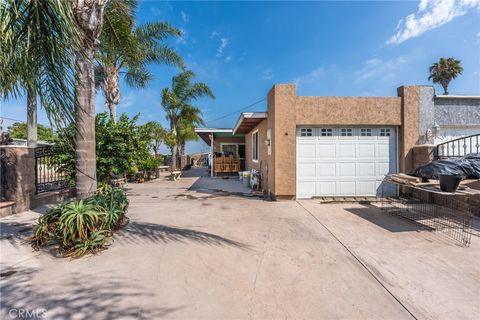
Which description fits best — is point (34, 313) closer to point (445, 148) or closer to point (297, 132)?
point (297, 132)

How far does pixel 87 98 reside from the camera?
4.16 meters

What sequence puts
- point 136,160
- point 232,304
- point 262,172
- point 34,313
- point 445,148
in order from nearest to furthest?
point 34,313 → point 232,304 → point 445,148 → point 136,160 → point 262,172

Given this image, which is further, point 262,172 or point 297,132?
point 262,172

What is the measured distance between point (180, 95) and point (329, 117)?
12.8 metres

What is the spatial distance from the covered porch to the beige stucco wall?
7701 millimetres

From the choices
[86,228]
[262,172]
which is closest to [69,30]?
[86,228]

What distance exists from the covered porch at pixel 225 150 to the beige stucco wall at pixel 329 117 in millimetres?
7701

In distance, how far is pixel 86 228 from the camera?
139 inches

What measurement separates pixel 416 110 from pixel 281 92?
4.83 metres

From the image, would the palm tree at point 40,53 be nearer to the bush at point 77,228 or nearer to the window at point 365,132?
the bush at point 77,228

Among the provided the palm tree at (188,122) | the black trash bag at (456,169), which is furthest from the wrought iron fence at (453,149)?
the palm tree at (188,122)

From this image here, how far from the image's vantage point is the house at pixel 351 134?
7.50 metres

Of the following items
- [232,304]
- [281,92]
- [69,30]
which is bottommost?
[232,304]

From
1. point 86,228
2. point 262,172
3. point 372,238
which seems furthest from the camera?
point 262,172
